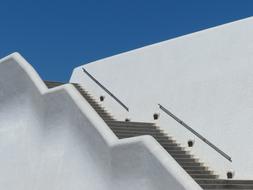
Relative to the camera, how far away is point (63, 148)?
33.4 ft

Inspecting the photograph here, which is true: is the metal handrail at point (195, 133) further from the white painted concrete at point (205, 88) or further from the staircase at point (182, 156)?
the staircase at point (182, 156)

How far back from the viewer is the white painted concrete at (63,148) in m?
8.31

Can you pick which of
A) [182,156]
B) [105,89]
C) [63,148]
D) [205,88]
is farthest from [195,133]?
[105,89]

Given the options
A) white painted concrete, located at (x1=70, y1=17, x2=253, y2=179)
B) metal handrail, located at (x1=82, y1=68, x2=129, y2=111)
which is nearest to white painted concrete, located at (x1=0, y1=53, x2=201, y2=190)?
white painted concrete, located at (x1=70, y1=17, x2=253, y2=179)

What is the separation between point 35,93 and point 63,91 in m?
1.12

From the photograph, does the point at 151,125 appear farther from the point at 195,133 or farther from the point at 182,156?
the point at 182,156

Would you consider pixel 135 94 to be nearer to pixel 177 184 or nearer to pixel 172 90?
pixel 172 90

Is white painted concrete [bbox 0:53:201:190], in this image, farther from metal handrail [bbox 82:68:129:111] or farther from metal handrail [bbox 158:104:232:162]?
metal handrail [bbox 82:68:129:111]

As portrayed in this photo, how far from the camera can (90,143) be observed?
9.50m

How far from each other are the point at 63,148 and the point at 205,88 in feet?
12.1

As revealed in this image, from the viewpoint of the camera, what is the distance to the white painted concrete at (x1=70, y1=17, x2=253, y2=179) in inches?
434

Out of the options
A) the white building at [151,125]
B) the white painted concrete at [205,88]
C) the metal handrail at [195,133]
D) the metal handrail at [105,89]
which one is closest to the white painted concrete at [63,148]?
the white building at [151,125]

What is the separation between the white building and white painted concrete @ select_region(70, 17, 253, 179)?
2 cm

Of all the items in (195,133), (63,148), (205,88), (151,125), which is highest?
(205,88)
